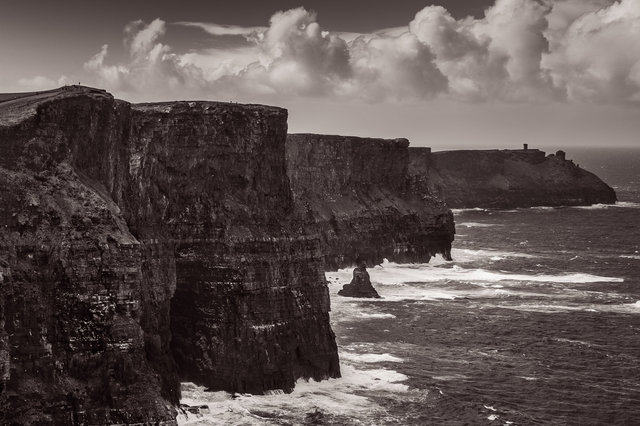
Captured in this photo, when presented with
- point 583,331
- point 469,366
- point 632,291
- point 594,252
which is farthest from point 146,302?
point 594,252

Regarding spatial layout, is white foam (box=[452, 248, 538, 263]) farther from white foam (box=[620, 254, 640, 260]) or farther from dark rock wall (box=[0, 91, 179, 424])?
dark rock wall (box=[0, 91, 179, 424])

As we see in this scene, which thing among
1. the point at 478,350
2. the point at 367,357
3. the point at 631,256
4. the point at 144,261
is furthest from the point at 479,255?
the point at 144,261

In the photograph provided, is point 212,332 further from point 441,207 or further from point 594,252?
point 594,252

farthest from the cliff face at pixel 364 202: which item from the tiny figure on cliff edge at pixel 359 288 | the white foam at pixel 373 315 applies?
the white foam at pixel 373 315

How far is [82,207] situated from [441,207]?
8937cm

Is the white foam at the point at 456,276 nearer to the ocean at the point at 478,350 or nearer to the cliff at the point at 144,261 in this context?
the ocean at the point at 478,350

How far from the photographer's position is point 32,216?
4238 centimetres

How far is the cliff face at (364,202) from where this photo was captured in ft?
374

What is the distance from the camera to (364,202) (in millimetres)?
121312

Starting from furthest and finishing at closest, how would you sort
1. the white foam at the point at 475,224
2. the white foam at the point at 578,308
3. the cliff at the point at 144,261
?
1. the white foam at the point at 475,224
2. the white foam at the point at 578,308
3. the cliff at the point at 144,261

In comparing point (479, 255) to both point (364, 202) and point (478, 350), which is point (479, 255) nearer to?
point (364, 202)

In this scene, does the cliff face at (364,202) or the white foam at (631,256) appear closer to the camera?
the cliff face at (364,202)

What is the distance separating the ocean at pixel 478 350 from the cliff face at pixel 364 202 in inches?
116

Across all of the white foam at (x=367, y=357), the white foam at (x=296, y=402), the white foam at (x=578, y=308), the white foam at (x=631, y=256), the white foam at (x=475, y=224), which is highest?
the white foam at (x=475, y=224)
